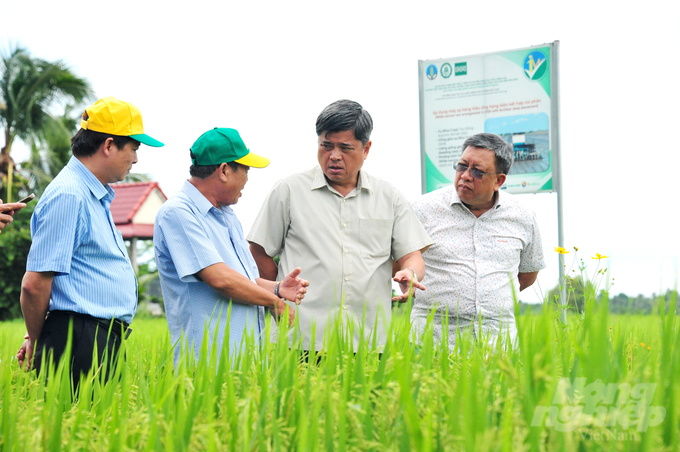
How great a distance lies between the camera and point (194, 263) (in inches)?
92.8

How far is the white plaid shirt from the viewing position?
307cm

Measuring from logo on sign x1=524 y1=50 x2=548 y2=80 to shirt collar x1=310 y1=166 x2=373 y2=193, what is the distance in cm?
350

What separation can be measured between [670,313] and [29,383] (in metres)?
2.06

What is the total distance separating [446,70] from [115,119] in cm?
428

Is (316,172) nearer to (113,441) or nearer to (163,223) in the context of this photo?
(163,223)

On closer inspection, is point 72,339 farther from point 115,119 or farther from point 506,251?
point 506,251

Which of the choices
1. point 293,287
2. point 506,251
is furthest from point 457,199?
point 293,287

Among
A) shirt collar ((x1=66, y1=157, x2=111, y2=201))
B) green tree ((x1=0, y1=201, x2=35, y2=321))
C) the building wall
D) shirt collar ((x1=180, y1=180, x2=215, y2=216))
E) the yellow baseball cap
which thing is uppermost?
the building wall

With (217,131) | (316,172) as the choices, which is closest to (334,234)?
(316,172)

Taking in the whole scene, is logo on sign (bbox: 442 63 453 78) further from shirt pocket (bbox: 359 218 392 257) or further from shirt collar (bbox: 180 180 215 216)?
shirt collar (bbox: 180 180 215 216)

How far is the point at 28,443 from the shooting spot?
4.35 feet

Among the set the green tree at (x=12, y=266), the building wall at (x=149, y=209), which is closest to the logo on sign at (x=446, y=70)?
the green tree at (x=12, y=266)

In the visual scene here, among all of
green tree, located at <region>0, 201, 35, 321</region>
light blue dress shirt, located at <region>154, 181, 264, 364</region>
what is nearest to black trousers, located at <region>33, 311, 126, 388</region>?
light blue dress shirt, located at <region>154, 181, 264, 364</region>

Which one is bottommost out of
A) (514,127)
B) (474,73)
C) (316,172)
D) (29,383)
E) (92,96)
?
(29,383)
